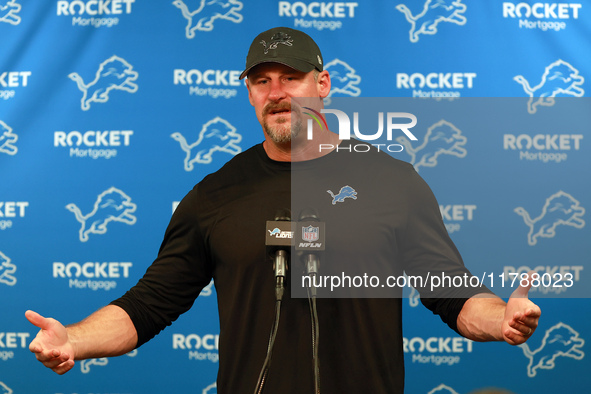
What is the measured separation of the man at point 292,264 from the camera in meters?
1.48

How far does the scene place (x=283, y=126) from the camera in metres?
1.65

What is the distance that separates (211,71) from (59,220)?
3.08 feet

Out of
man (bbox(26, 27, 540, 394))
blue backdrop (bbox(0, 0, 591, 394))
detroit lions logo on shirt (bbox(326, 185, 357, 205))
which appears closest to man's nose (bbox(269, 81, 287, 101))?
man (bbox(26, 27, 540, 394))

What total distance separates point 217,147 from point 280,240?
5.03 feet

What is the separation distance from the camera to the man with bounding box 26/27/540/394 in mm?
1484

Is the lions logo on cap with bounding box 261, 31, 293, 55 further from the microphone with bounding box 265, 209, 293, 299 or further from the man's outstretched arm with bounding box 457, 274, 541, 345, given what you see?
the man's outstretched arm with bounding box 457, 274, 541, 345

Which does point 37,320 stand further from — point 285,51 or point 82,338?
point 285,51

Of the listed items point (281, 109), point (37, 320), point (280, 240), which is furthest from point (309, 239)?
point (37, 320)

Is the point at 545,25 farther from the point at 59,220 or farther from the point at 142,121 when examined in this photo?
the point at 59,220

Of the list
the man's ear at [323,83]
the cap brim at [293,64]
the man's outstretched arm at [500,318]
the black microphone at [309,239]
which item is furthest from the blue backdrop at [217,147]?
the black microphone at [309,239]

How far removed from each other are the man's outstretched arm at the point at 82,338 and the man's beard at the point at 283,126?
0.60 metres

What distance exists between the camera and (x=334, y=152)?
→ 1717 millimetres

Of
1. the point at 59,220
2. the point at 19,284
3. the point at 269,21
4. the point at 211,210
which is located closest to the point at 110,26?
the point at 269,21

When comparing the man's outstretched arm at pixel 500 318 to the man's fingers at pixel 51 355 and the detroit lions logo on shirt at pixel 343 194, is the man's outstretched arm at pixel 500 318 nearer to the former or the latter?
the detroit lions logo on shirt at pixel 343 194
